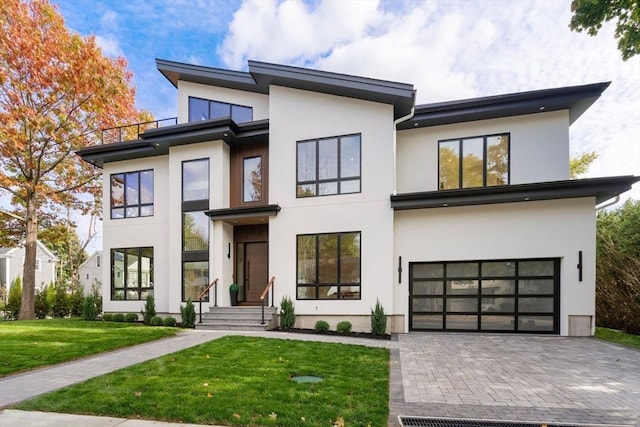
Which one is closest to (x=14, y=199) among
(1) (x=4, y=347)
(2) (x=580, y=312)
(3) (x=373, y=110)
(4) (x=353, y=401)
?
(1) (x=4, y=347)

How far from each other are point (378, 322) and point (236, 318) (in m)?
4.39

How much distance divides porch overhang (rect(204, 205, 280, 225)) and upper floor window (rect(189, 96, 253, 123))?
3872mm

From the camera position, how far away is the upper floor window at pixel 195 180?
1175 cm

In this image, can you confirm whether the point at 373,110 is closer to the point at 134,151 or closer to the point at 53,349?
the point at 134,151

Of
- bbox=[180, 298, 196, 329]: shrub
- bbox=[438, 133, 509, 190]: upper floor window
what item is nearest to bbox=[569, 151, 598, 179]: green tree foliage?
bbox=[438, 133, 509, 190]: upper floor window

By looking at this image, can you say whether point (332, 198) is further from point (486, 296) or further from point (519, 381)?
point (519, 381)

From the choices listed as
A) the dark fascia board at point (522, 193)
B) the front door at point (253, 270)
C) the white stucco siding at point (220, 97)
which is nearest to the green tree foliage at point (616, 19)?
the dark fascia board at point (522, 193)

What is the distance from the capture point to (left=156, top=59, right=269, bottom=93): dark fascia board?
1210 centimetres

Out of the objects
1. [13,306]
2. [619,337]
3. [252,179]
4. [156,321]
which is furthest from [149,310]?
[619,337]

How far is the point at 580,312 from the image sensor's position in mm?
8945

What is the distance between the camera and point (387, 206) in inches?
388

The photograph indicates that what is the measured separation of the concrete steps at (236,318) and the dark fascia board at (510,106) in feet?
24.9

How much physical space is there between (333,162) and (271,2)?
6.25 meters

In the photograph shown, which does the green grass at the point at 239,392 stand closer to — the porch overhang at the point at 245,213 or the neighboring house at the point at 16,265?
the porch overhang at the point at 245,213
